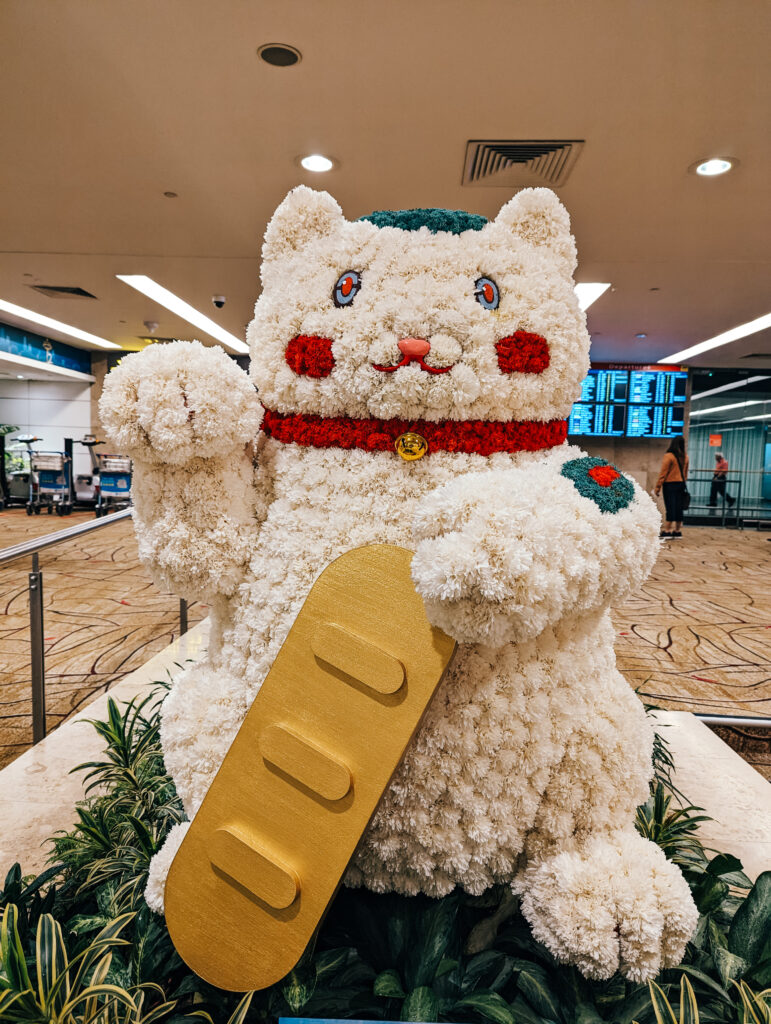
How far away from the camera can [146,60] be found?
7.70ft

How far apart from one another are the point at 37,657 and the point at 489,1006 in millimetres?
1676

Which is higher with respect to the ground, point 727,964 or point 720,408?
point 720,408

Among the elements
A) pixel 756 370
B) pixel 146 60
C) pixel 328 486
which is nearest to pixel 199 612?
pixel 146 60

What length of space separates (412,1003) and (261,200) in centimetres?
392

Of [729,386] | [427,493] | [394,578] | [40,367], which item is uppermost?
[729,386]

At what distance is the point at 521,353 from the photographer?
0.81m

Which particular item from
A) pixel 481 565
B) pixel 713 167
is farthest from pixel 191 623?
pixel 713 167

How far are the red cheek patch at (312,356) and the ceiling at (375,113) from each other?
1.87 m

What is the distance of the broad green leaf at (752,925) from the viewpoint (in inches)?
36.8

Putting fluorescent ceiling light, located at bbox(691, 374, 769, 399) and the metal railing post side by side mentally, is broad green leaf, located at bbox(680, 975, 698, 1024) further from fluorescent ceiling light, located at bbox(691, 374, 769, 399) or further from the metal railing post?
fluorescent ceiling light, located at bbox(691, 374, 769, 399)

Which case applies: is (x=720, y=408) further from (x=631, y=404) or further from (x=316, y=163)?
(x=316, y=163)

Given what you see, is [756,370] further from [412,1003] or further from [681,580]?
[412,1003]

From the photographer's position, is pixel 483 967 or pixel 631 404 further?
pixel 631 404

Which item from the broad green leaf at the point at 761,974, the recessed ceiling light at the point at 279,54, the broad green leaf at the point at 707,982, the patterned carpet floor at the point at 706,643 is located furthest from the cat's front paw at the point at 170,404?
the recessed ceiling light at the point at 279,54
